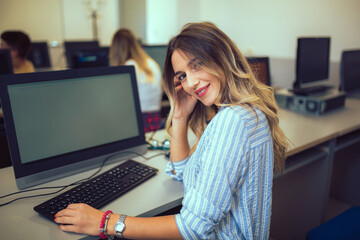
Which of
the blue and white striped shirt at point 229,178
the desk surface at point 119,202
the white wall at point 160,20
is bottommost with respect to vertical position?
the desk surface at point 119,202

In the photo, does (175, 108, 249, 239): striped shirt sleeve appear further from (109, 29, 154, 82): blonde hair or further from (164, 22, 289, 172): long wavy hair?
(109, 29, 154, 82): blonde hair

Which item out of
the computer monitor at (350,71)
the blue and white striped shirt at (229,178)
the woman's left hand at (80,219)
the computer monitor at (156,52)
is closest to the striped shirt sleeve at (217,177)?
the blue and white striped shirt at (229,178)

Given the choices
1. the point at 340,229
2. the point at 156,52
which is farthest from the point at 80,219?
the point at 156,52

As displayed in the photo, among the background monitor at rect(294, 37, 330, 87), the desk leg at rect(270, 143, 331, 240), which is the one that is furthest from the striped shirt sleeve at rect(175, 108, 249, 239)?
the background monitor at rect(294, 37, 330, 87)

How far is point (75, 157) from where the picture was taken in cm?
118

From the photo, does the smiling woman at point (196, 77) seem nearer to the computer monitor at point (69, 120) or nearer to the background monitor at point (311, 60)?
the computer monitor at point (69, 120)

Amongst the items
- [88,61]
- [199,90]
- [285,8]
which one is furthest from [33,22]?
[199,90]

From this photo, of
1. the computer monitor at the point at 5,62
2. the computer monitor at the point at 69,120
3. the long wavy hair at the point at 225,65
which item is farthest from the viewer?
the computer monitor at the point at 5,62

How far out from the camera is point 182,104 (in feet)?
4.09

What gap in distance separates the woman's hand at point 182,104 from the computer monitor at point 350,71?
1.80 m

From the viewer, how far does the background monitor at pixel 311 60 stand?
7.14 feet

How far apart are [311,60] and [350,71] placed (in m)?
0.54

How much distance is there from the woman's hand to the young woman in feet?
0.71

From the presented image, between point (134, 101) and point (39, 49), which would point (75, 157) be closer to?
point (134, 101)
